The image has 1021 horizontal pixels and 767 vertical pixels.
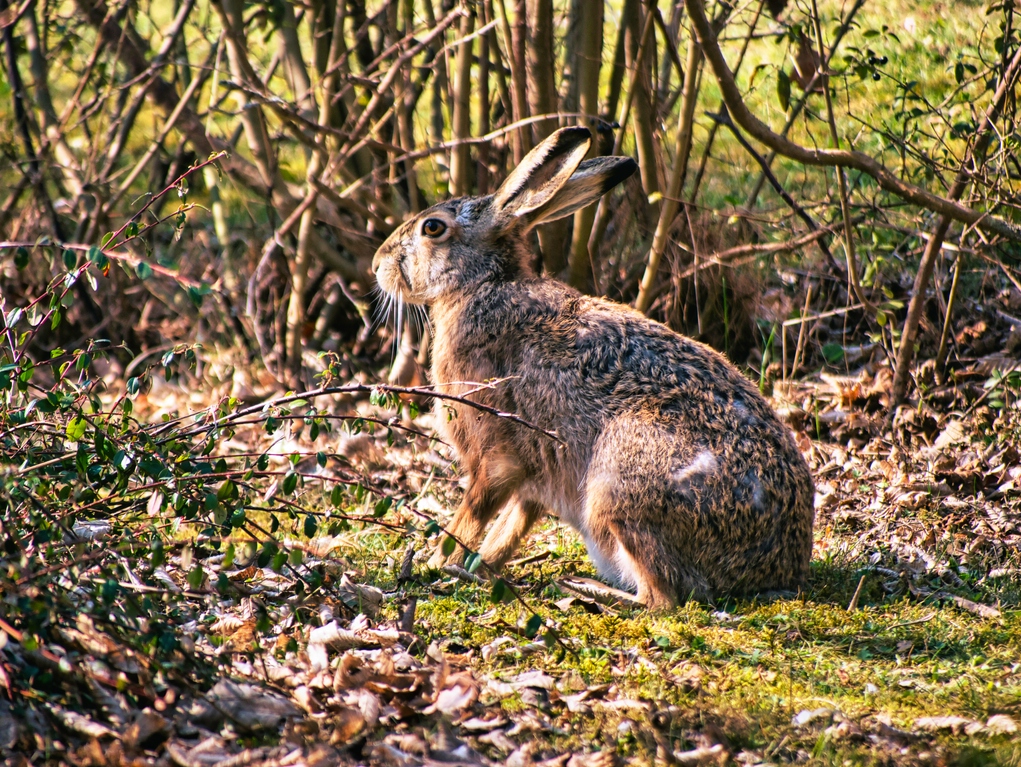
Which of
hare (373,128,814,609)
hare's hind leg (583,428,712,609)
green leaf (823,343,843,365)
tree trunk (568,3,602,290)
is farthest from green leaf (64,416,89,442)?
A: green leaf (823,343,843,365)

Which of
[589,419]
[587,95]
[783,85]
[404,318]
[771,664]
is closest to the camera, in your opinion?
[771,664]

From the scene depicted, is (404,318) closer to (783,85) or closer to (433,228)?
(433,228)

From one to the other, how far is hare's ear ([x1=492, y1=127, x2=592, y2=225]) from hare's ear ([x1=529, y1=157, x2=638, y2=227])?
7cm

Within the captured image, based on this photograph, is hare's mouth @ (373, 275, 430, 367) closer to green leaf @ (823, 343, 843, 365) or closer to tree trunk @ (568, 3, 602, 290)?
tree trunk @ (568, 3, 602, 290)

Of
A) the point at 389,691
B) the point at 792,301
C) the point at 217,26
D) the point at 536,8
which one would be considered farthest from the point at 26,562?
the point at 217,26

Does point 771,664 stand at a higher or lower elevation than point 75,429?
lower

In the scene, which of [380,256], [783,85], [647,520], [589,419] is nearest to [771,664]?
[647,520]

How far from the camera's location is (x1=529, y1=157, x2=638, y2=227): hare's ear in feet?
18.6

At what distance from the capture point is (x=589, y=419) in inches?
203

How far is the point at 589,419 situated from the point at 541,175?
4.83 feet

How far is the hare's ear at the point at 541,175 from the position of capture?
5.55 meters

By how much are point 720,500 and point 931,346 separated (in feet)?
10.3

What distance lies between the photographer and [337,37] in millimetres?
7305

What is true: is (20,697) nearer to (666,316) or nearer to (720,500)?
(720,500)
